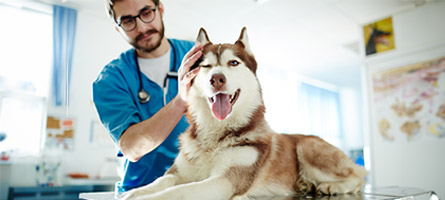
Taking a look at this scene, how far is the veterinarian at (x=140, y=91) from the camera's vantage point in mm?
1064

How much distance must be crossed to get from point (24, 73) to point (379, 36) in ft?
12.8

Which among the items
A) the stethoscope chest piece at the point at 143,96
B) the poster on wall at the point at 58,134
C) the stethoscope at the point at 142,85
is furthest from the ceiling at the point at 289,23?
Result: the poster on wall at the point at 58,134

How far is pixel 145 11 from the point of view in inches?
45.2

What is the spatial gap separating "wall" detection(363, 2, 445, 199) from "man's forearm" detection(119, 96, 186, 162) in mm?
3363

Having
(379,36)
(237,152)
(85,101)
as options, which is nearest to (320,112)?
(379,36)

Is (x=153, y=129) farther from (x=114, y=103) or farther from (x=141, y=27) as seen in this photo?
(x=141, y=27)

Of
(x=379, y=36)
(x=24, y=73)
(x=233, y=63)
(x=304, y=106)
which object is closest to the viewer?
(x=233, y=63)

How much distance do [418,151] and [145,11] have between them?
11.5 ft

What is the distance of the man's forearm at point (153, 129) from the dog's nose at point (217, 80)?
21 centimetres

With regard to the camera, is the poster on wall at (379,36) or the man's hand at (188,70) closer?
the man's hand at (188,70)

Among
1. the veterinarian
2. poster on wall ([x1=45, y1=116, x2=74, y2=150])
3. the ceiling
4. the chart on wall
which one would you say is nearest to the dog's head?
the veterinarian

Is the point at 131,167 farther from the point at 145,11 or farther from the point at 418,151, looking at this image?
the point at 418,151

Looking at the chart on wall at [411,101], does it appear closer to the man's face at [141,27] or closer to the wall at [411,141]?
the wall at [411,141]

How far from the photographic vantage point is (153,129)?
102 centimetres
